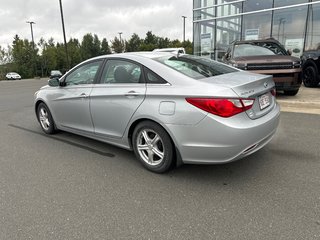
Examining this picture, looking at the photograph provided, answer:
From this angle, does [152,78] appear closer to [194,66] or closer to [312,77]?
[194,66]

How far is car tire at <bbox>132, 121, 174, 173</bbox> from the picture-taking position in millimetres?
3336

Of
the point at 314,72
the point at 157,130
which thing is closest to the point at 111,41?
the point at 314,72

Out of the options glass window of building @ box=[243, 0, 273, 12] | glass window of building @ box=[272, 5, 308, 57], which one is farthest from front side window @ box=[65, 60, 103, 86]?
glass window of building @ box=[243, 0, 273, 12]

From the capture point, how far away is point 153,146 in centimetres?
354

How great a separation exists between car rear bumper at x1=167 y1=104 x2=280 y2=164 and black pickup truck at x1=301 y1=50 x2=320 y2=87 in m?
7.08

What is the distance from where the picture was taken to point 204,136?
2996mm

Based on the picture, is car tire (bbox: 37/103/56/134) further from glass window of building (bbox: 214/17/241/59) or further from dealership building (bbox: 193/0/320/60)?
dealership building (bbox: 193/0/320/60)

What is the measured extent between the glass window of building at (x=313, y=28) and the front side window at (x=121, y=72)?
1342cm

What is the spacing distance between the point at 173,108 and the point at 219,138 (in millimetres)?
622

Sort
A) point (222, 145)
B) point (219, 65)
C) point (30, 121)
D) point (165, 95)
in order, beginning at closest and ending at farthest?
1. point (222, 145)
2. point (165, 95)
3. point (219, 65)
4. point (30, 121)

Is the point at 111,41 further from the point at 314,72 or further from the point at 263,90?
the point at 263,90

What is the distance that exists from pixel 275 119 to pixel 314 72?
7.02 meters

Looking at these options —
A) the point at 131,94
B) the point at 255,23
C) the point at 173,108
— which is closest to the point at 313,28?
the point at 255,23

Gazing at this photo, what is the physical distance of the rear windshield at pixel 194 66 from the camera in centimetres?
349
